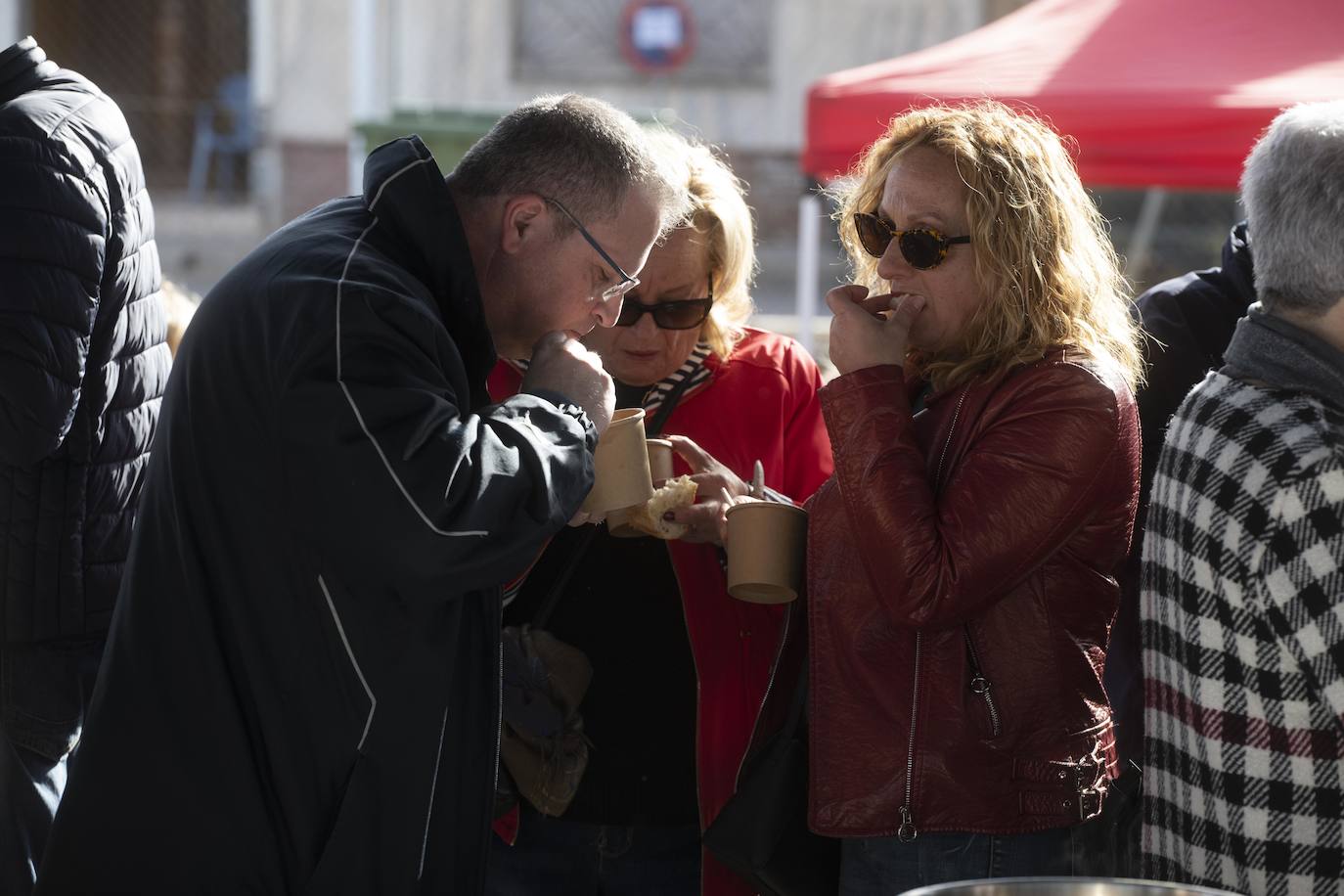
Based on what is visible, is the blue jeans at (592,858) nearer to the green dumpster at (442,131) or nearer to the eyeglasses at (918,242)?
the eyeglasses at (918,242)

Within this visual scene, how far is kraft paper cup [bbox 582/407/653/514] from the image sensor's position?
2193 millimetres

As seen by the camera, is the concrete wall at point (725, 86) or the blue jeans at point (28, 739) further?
the concrete wall at point (725, 86)

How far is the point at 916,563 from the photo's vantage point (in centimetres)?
207

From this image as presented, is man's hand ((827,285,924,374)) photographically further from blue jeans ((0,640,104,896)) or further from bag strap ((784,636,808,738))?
blue jeans ((0,640,104,896))

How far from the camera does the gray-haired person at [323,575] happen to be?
175 centimetres

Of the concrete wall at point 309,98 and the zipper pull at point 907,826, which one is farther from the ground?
the concrete wall at point 309,98

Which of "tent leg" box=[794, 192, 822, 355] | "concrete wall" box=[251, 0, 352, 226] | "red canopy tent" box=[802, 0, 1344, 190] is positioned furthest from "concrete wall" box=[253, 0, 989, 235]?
"red canopy tent" box=[802, 0, 1344, 190]

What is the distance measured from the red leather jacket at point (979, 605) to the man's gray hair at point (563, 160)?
443 mm

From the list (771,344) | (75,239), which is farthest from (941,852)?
(75,239)

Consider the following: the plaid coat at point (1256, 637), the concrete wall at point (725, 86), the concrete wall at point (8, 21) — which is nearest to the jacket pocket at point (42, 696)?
the plaid coat at point (1256, 637)

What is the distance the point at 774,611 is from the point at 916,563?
609 mm

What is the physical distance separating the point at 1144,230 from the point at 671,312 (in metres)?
11.0

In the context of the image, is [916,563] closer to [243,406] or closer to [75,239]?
[243,406]

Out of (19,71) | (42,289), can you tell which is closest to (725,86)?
(19,71)
